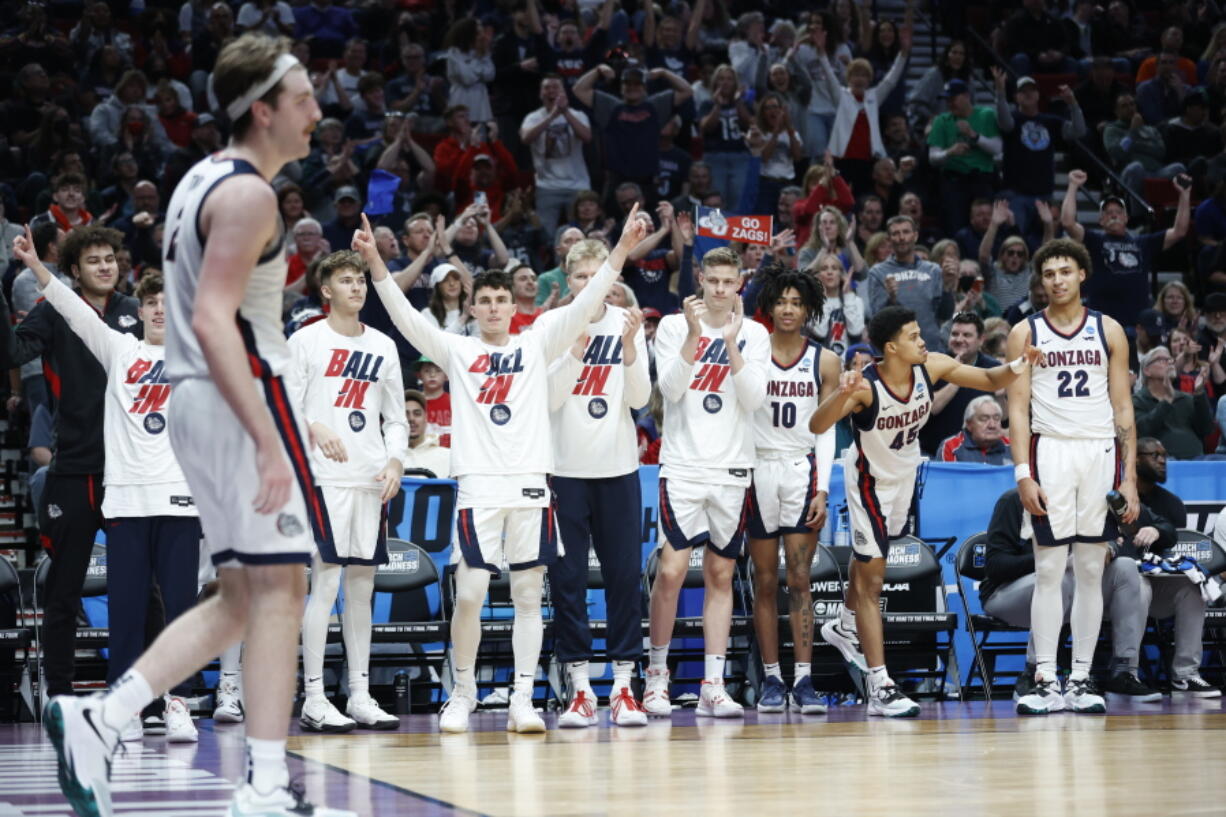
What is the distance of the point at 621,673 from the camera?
834 centimetres

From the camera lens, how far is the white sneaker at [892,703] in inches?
335

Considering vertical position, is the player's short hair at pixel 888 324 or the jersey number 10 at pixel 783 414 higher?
the player's short hair at pixel 888 324

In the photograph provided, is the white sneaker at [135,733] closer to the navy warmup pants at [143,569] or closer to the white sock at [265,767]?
the navy warmup pants at [143,569]

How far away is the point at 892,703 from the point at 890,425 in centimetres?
147

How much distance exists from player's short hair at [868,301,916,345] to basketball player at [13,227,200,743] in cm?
369

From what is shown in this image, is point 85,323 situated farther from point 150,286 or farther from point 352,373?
point 352,373

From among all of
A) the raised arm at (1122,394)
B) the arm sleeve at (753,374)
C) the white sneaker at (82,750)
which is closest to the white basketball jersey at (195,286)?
the white sneaker at (82,750)

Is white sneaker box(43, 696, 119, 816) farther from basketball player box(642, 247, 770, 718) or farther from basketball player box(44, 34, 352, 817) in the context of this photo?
basketball player box(642, 247, 770, 718)

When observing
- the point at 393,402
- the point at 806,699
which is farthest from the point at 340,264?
the point at 806,699

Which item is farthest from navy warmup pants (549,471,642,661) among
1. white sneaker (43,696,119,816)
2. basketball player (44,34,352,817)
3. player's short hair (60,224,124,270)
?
white sneaker (43,696,119,816)

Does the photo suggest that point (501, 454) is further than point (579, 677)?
No

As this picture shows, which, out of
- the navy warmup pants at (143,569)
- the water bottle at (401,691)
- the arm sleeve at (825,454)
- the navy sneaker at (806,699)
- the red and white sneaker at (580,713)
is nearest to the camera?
the navy warmup pants at (143,569)

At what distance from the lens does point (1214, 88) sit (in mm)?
17531

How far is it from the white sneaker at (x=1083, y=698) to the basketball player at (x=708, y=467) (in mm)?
1764
